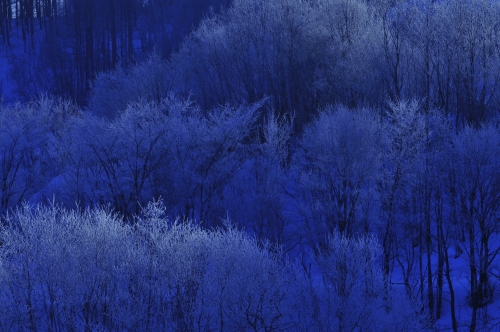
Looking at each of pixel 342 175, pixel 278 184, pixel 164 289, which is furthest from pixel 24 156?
pixel 164 289

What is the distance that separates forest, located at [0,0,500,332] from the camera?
1580 cm

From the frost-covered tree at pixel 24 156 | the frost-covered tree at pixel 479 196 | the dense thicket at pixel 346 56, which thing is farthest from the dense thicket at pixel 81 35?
the frost-covered tree at pixel 479 196

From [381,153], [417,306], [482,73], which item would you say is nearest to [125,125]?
[381,153]

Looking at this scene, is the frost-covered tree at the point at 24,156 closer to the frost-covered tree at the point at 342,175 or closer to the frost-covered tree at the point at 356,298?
the frost-covered tree at the point at 342,175

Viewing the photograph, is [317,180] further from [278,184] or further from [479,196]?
[479,196]

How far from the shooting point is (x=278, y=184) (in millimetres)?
23812

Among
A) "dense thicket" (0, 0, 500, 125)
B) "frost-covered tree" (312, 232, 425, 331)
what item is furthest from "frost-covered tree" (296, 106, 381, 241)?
"frost-covered tree" (312, 232, 425, 331)

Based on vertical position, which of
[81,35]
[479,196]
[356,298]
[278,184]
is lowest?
[356,298]

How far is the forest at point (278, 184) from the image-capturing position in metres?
15.8

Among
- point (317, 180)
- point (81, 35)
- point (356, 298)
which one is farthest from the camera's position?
point (81, 35)

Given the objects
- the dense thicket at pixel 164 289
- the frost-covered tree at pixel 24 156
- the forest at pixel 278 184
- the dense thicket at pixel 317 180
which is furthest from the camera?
the frost-covered tree at pixel 24 156

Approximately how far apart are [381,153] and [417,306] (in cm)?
705

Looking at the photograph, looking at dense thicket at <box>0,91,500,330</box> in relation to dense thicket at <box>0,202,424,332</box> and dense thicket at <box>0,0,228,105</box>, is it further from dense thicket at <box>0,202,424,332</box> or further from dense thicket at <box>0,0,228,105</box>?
dense thicket at <box>0,0,228,105</box>

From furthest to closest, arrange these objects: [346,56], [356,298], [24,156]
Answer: [24,156] < [346,56] < [356,298]
